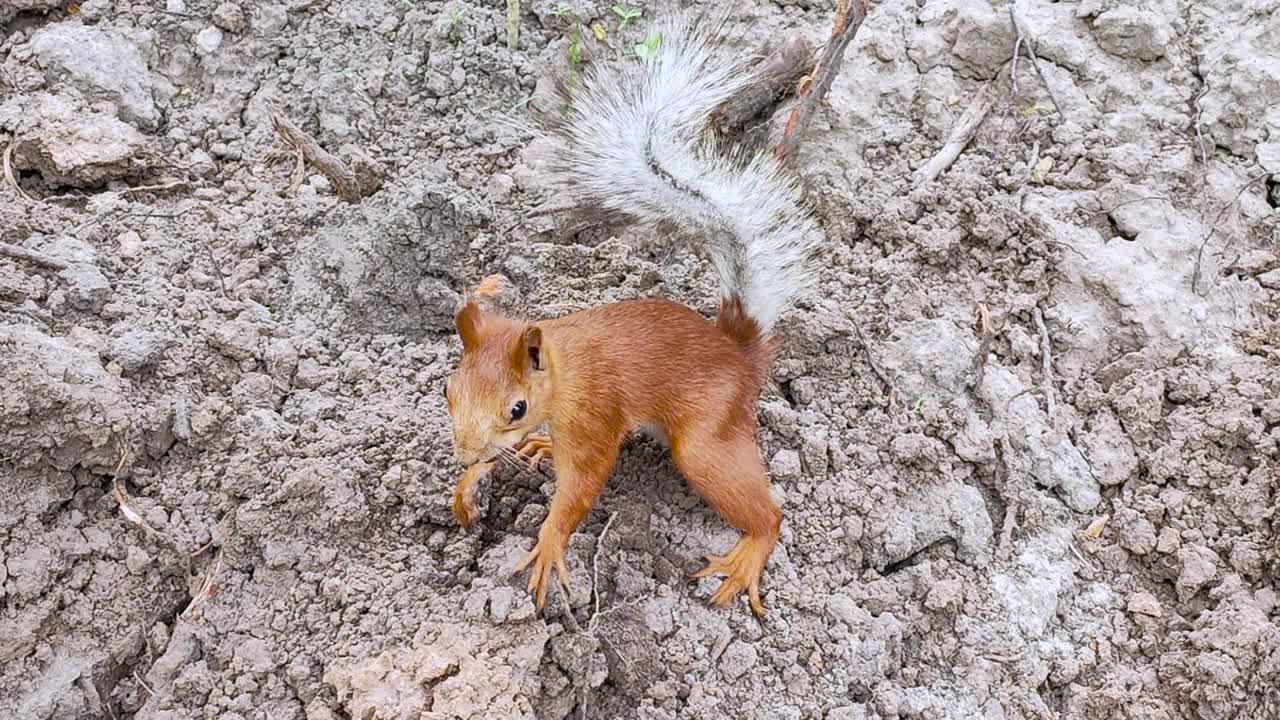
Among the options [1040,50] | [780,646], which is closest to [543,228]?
[780,646]

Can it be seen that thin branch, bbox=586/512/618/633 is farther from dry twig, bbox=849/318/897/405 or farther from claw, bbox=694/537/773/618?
dry twig, bbox=849/318/897/405

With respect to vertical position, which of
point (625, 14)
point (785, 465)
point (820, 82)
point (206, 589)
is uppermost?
point (820, 82)

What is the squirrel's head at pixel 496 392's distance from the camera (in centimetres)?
206

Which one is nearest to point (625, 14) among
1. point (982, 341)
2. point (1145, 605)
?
point (982, 341)

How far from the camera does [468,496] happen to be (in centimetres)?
230

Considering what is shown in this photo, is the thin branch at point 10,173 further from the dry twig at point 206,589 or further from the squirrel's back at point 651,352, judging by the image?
the squirrel's back at point 651,352

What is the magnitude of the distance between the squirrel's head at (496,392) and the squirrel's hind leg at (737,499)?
1.21 feet

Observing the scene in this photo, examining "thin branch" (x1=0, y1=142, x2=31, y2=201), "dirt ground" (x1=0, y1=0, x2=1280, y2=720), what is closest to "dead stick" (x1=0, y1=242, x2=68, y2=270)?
Answer: "dirt ground" (x1=0, y1=0, x2=1280, y2=720)

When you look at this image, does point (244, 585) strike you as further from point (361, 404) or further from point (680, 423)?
point (680, 423)

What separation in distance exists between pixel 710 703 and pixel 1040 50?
223cm

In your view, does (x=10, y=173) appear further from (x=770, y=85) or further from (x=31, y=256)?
(x=770, y=85)

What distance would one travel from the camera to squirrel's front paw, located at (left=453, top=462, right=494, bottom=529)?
2285 mm

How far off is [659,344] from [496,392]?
0.44m

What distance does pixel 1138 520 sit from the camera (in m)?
2.43
